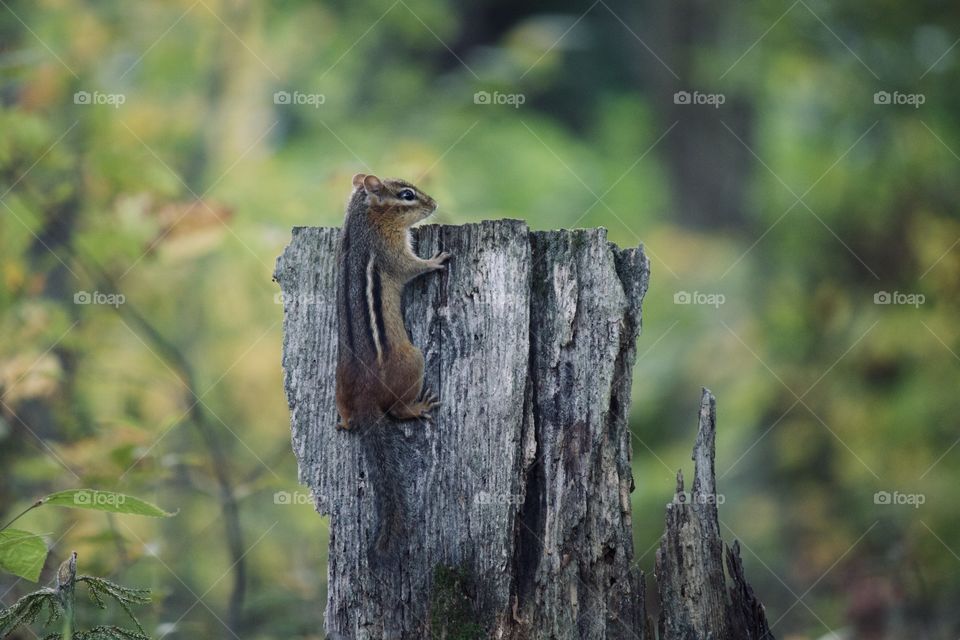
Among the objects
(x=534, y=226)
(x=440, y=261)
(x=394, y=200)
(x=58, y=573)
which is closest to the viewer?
(x=58, y=573)

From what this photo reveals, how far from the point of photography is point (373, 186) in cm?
495

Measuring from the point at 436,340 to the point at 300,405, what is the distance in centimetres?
61

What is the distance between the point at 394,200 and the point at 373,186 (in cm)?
13

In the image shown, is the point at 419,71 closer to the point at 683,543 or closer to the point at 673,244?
the point at 673,244

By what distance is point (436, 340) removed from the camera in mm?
3793

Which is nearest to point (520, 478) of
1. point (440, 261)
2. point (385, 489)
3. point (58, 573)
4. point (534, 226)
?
point (385, 489)

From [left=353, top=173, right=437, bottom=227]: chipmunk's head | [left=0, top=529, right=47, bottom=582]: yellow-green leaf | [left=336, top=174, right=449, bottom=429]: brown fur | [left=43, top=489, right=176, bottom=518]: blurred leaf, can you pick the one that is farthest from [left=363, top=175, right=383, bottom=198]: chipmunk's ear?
[left=0, top=529, right=47, bottom=582]: yellow-green leaf

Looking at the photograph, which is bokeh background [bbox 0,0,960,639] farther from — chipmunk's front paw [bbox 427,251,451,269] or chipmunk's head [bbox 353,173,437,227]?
chipmunk's front paw [bbox 427,251,451,269]

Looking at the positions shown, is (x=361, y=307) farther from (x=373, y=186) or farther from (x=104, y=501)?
(x=104, y=501)

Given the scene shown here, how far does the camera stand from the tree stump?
349cm

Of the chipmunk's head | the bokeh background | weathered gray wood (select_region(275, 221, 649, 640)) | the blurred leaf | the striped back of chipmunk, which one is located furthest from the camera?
the bokeh background

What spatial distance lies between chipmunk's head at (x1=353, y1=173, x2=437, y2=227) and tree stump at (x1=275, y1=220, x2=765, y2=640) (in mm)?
1178

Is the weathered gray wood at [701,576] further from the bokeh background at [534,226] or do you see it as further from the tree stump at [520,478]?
the bokeh background at [534,226]

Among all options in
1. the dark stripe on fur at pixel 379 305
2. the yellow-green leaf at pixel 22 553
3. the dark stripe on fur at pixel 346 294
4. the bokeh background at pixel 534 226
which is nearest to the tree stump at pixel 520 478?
the dark stripe on fur at pixel 379 305
